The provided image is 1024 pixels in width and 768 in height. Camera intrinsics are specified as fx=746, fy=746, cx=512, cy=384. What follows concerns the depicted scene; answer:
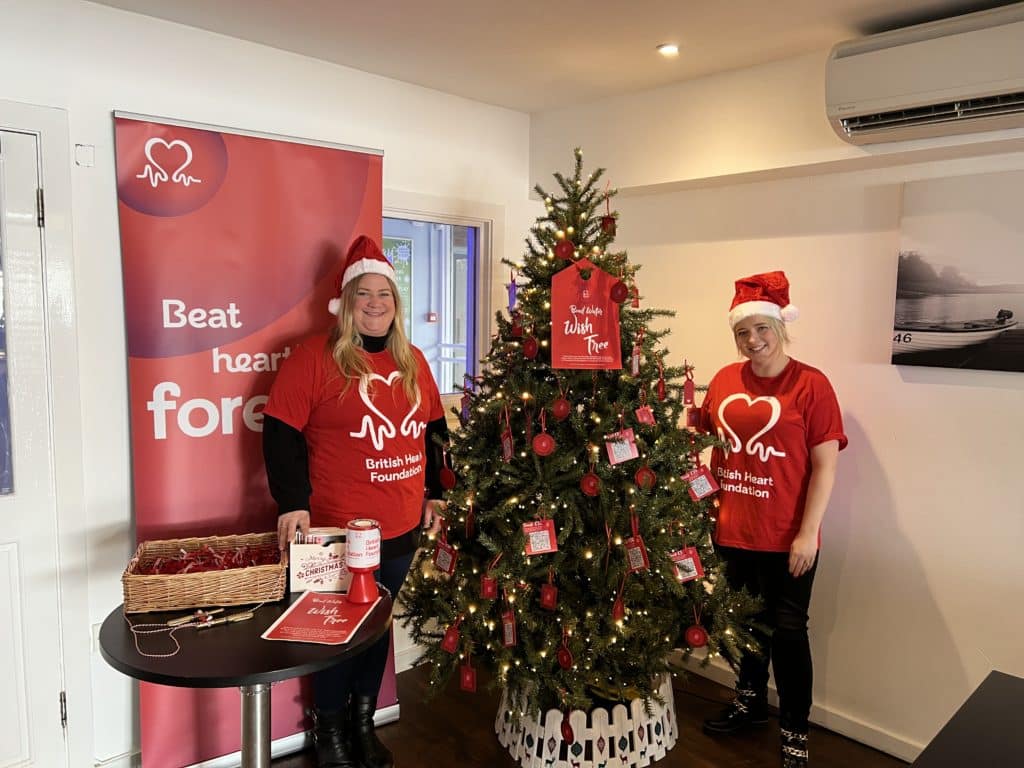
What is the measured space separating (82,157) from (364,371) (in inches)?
42.0

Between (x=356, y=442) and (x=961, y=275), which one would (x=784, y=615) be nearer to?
(x=961, y=275)

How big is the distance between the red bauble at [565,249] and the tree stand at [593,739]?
57.3 inches

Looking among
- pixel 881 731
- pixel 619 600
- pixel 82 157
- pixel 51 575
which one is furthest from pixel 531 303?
pixel 881 731

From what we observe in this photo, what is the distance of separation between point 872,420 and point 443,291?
6.27ft

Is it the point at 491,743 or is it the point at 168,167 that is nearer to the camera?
the point at 168,167

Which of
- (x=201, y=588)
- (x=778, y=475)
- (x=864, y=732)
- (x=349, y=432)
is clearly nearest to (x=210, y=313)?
(x=349, y=432)

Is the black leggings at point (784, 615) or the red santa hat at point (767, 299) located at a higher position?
the red santa hat at point (767, 299)

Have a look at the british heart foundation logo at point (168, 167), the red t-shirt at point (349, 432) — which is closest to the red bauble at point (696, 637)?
the red t-shirt at point (349, 432)

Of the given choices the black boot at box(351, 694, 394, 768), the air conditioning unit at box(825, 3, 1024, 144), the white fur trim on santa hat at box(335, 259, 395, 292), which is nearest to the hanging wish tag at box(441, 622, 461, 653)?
the black boot at box(351, 694, 394, 768)

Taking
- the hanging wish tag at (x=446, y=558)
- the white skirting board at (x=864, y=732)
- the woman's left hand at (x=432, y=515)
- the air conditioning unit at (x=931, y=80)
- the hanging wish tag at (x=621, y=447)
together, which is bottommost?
the white skirting board at (x=864, y=732)

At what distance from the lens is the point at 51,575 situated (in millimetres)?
2305

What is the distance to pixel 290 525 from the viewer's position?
2.16m

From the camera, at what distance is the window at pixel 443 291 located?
3.40m

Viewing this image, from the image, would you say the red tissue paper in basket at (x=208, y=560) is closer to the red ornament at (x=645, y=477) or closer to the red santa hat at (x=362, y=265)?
the red santa hat at (x=362, y=265)
